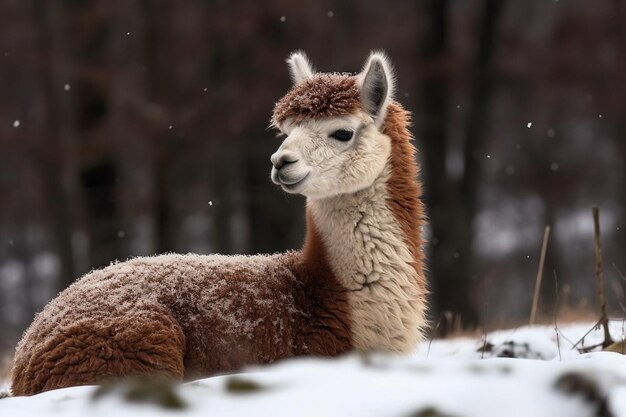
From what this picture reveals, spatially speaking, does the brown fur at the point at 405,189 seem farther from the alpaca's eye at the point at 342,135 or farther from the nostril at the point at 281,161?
the nostril at the point at 281,161

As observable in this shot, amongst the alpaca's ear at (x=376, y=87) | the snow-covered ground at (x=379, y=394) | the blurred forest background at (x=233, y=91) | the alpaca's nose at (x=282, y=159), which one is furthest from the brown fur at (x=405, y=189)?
the blurred forest background at (x=233, y=91)

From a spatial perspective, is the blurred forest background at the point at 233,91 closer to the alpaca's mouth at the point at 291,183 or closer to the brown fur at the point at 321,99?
the brown fur at the point at 321,99

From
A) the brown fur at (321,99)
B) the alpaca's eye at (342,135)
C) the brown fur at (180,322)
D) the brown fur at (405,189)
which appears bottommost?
the brown fur at (180,322)

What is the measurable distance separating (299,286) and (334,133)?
0.93 m

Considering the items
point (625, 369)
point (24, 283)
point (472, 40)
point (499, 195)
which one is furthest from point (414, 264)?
point (24, 283)

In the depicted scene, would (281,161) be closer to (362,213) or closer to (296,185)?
(296,185)

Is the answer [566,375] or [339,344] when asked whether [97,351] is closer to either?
[339,344]

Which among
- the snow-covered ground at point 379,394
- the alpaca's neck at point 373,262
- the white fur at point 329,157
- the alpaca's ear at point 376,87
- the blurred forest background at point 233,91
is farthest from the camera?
the blurred forest background at point 233,91

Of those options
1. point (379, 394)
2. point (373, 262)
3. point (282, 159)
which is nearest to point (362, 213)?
point (373, 262)

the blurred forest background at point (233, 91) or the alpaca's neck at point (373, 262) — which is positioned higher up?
the blurred forest background at point (233, 91)

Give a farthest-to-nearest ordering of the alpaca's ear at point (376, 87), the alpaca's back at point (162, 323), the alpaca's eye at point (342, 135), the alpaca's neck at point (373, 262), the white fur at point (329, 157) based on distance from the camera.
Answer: the alpaca's ear at point (376, 87) < the alpaca's eye at point (342, 135) < the white fur at point (329, 157) < the alpaca's neck at point (373, 262) < the alpaca's back at point (162, 323)

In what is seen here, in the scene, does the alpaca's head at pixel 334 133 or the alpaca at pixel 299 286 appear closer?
the alpaca at pixel 299 286

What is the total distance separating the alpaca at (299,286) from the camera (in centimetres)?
407

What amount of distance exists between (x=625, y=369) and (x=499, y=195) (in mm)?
23269
